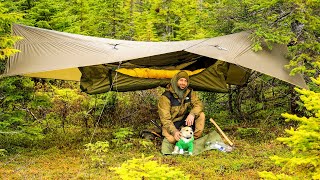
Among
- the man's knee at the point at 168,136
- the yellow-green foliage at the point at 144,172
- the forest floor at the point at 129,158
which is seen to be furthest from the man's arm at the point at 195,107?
the yellow-green foliage at the point at 144,172

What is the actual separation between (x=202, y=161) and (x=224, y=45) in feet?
5.43

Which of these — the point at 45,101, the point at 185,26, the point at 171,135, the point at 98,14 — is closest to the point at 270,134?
the point at 171,135

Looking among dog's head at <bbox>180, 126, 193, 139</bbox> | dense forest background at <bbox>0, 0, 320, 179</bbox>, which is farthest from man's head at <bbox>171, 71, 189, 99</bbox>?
dense forest background at <bbox>0, 0, 320, 179</bbox>

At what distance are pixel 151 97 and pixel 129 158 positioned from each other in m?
3.34

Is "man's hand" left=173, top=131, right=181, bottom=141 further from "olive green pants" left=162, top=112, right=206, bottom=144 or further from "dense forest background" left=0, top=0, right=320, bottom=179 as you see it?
"dense forest background" left=0, top=0, right=320, bottom=179

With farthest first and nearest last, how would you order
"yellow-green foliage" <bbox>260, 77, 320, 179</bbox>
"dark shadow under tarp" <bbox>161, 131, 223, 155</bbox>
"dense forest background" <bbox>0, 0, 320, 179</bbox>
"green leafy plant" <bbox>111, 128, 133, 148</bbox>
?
"green leafy plant" <bbox>111, 128, 133, 148</bbox>, "dark shadow under tarp" <bbox>161, 131, 223, 155</bbox>, "dense forest background" <bbox>0, 0, 320, 179</bbox>, "yellow-green foliage" <bbox>260, 77, 320, 179</bbox>

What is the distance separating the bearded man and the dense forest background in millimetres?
853

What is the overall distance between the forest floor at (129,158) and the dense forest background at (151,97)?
303 mm

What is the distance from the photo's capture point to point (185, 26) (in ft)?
45.8

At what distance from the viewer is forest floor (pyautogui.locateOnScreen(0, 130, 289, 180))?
195 inches

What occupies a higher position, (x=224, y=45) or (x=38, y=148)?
(x=224, y=45)

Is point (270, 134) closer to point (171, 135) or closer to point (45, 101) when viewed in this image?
point (171, 135)

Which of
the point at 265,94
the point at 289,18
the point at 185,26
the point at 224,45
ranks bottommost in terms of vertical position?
the point at 265,94

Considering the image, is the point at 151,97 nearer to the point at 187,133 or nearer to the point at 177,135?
the point at 177,135
